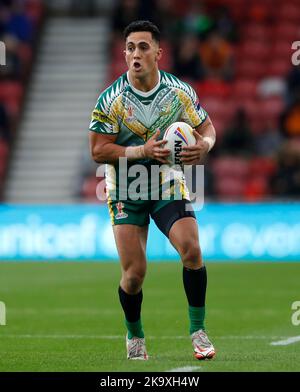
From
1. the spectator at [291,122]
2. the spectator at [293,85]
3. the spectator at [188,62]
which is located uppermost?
the spectator at [188,62]

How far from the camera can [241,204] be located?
20.2m

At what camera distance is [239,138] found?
882 inches

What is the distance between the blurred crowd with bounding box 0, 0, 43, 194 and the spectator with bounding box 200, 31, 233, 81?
4.13m

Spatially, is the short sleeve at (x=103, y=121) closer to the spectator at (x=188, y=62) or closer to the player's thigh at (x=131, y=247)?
the player's thigh at (x=131, y=247)

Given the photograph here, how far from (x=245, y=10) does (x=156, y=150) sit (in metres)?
18.5

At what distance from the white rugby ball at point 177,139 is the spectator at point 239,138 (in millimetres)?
13631

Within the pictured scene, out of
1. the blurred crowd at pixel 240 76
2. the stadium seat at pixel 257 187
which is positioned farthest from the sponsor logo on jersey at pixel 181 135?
the stadium seat at pixel 257 187

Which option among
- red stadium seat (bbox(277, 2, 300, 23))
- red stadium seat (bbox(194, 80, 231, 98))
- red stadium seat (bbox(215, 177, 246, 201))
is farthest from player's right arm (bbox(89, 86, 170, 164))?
red stadium seat (bbox(277, 2, 300, 23))

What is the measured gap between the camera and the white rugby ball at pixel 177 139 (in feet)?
28.5

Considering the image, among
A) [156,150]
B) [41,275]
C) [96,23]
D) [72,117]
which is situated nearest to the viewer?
[156,150]

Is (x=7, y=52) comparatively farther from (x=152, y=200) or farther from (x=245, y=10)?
(x=152, y=200)

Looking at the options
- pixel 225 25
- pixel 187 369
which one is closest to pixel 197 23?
pixel 225 25

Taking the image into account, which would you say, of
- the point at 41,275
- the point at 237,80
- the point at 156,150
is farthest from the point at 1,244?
the point at 156,150

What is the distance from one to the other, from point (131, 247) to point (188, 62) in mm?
15566
